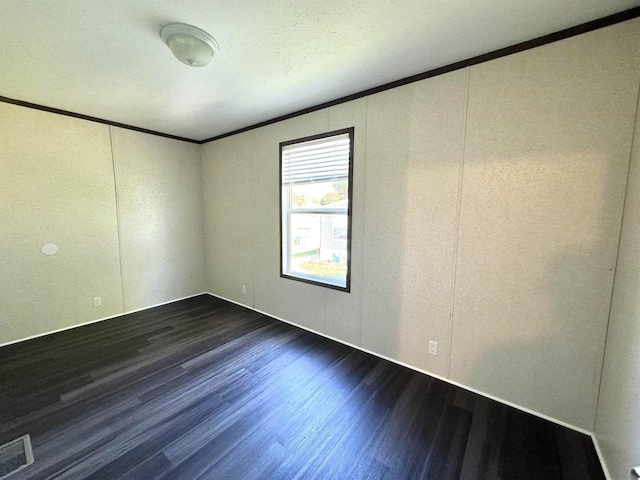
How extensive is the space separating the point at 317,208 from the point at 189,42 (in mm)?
1767

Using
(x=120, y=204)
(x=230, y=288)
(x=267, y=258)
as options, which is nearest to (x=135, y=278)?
(x=120, y=204)

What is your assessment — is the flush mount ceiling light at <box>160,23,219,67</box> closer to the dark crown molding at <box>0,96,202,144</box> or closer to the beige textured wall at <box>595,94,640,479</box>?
the dark crown molding at <box>0,96,202,144</box>

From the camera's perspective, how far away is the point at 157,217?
369 centimetres

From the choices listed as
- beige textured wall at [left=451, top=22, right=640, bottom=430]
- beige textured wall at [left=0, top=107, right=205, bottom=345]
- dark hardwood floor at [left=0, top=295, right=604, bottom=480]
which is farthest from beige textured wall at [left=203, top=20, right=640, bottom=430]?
beige textured wall at [left=0, top=107, right=205, bottom=345]

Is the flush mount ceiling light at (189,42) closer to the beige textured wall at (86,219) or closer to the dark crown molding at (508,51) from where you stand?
the dark crown molding at (508,51)

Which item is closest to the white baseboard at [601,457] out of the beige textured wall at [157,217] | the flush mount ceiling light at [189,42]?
the flush mount ceiling light at [189,42]

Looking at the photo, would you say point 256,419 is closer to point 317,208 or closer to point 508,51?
point 317,208

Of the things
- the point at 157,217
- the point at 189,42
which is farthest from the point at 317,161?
the point at 157,217

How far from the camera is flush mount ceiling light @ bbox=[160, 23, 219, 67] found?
1.53 metres

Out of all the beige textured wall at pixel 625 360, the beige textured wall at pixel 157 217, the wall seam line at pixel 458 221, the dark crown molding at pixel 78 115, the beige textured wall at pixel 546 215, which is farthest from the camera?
the beige textured wall at pixel 157 217

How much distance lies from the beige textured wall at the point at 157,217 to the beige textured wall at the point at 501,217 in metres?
2.47

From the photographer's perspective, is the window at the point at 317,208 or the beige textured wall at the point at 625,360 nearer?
the beige textured wall at the point at 625,360

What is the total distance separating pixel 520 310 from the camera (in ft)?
5.75

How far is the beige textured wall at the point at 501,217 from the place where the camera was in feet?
4.92
